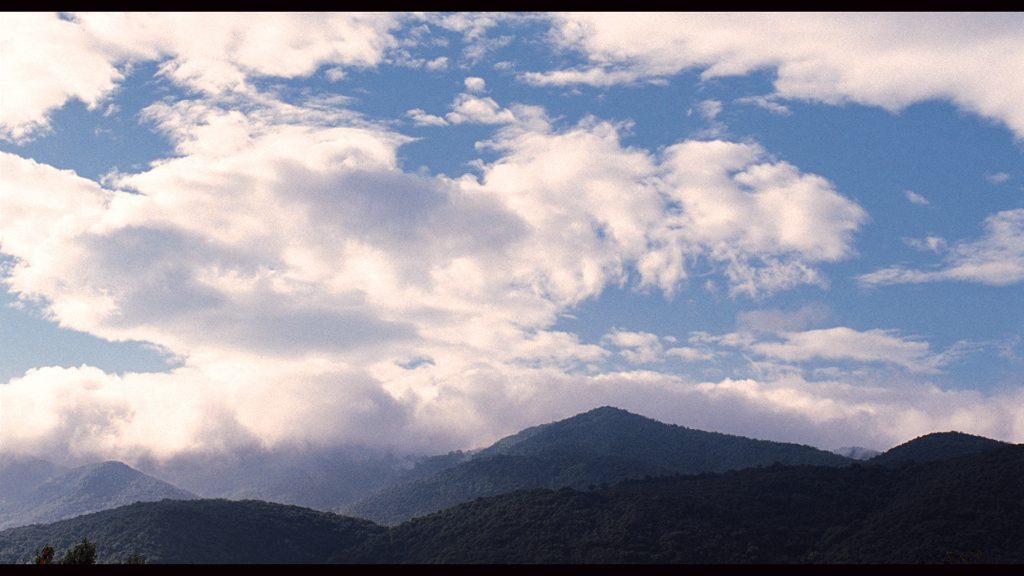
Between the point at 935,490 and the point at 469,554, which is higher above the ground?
the point at 935,490

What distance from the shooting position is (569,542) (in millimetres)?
192375

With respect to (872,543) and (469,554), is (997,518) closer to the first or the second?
(872,543)

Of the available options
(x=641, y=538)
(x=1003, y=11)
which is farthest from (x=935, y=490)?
(x=1003, y=11)

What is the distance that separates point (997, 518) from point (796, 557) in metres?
38.2
